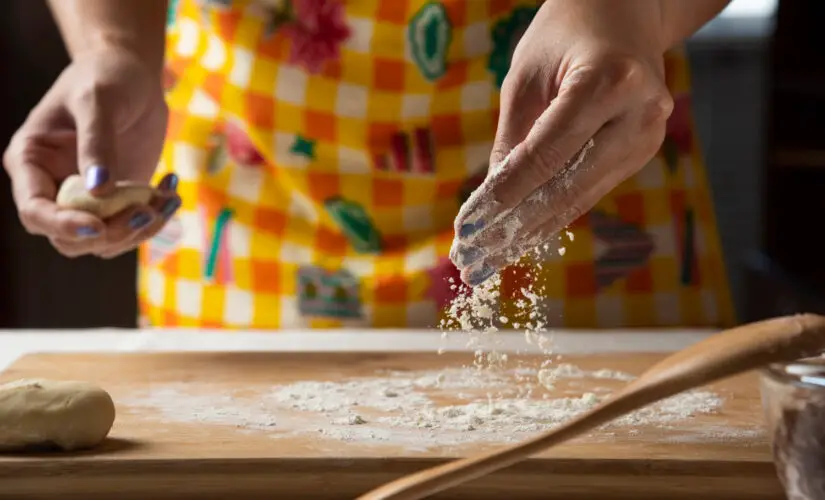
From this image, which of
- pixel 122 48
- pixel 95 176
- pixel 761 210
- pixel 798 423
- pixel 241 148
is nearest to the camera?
pixel 798 423

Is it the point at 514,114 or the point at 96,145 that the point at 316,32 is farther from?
the point at 514,114

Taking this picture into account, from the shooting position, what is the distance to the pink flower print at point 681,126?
1.37 m

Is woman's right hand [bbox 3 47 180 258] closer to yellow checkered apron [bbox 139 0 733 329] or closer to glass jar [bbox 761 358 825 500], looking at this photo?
yellow checkered apron [bbox 139 0 733 329]

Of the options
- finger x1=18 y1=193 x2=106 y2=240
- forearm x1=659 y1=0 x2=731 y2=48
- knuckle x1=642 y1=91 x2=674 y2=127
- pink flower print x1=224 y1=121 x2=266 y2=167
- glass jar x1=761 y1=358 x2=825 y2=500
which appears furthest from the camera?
pink flower print x1=224 y1=121 x2=266 y2=167

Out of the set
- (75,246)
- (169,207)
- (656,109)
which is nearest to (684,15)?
(656,109)

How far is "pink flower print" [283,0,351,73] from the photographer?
136 centimetres

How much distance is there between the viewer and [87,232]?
1.16 metres

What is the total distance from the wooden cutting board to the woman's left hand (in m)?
0.16

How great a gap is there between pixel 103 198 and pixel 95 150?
52mm

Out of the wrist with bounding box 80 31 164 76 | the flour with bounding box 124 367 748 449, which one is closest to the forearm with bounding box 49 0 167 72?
the wrist with bounding box 80 31 164 76

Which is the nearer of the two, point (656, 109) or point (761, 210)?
point (656, 109)

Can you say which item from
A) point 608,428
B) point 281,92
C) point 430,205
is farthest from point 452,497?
point 281,92

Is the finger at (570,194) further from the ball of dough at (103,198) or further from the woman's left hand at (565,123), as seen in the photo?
the ball of dough at (103,198)

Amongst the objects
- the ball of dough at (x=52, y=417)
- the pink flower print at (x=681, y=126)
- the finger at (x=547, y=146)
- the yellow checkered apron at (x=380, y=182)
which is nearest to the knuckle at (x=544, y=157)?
the finger at (x=547, y=146)
